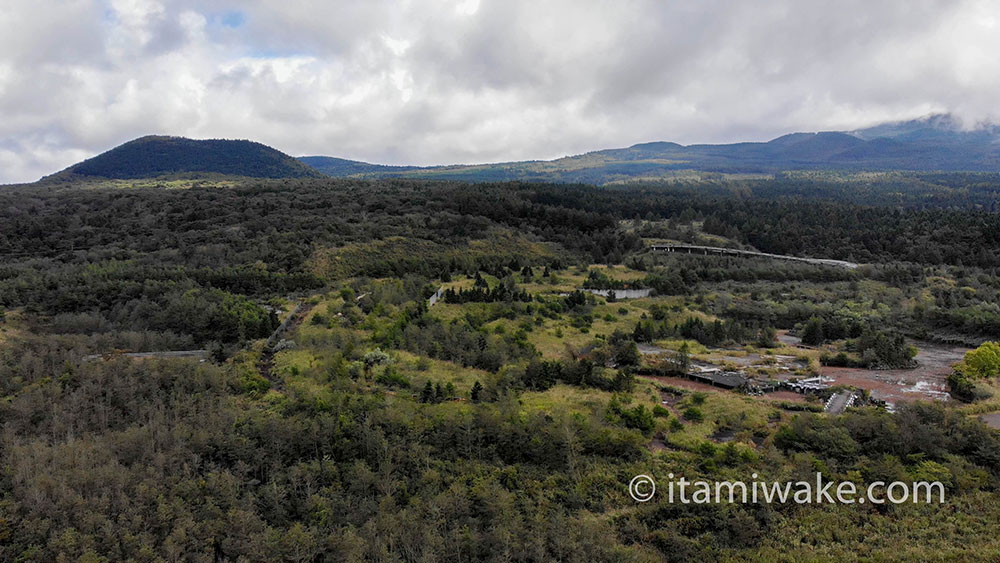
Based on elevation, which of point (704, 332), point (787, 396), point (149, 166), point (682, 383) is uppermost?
point (149, 166)

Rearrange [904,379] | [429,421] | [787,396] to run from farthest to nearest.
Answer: [904,379] → [787,396] → [429,421]

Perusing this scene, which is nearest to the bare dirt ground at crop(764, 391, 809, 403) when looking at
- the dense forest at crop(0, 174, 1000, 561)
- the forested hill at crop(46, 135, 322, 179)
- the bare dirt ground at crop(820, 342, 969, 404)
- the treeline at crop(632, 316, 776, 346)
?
the dense forest at crop(0, 174, 1000, 561)

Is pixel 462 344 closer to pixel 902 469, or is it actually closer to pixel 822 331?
pixel 902 469

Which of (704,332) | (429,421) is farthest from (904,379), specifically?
(429,421)

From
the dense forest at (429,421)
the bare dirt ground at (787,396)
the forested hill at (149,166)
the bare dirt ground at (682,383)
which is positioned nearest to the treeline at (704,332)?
the dense forest at (429,421)

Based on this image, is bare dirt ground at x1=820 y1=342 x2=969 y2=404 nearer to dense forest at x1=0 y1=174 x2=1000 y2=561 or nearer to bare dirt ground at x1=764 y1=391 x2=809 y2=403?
dense forest at x1=0 y1=174 x2=1000 y2=561

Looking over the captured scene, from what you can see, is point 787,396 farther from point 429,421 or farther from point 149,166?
point 149,166

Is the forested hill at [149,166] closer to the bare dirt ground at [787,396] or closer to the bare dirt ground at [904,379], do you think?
the bare dirt ground at [787,396]
